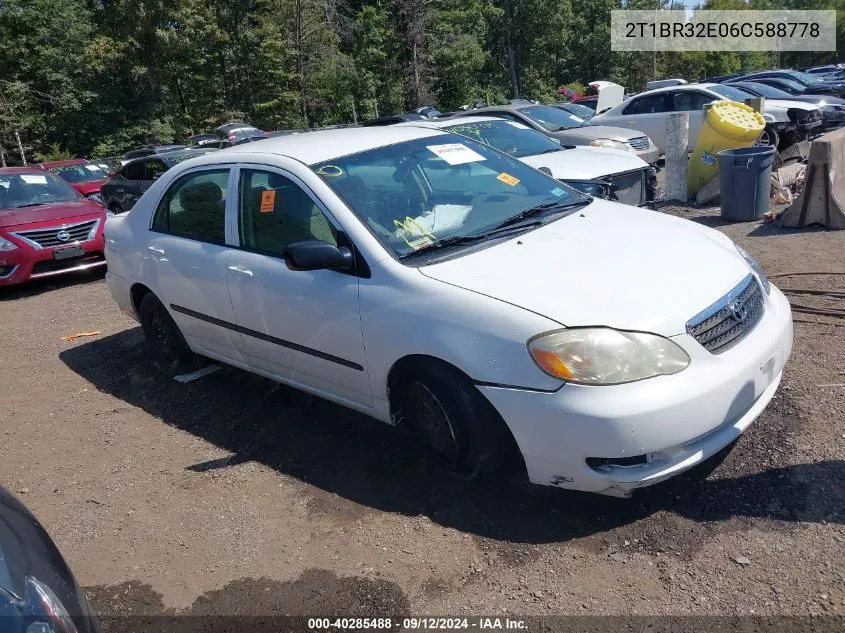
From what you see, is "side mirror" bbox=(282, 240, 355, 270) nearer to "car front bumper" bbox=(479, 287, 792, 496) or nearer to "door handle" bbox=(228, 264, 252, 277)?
"door handle" bbox=(228, 264, 252, 277)

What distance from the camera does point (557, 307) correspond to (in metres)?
3.14

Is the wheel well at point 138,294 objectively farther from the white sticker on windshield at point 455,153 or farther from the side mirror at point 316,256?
the white sticker on windshield at point 455,153

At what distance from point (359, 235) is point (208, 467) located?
165 cm

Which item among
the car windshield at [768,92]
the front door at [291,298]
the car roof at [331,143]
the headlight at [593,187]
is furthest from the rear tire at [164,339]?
the car windshield at [768,92]

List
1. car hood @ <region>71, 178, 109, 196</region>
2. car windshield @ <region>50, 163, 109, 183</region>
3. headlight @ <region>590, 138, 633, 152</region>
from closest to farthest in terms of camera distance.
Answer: headlight @ <region>590, 138, 633, 152</region>
car hood @ <region>71, 178, 109, 196</region>
car windshield @ <region>50, 163, 109, 183</region>

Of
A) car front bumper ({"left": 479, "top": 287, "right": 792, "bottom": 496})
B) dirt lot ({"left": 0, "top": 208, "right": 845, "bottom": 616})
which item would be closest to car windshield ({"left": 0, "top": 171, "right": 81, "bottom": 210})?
dirt lot ({"left": 0, "top": 208, "right": 845, "bottom": 616})

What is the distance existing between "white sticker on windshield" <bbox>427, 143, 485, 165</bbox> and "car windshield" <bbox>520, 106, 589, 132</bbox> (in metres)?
8.63

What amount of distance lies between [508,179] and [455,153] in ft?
1.21

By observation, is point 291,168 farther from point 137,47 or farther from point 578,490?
point 137,47

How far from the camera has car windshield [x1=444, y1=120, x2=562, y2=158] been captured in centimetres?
905


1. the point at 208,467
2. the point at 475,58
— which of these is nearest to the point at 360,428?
the point at 208,467

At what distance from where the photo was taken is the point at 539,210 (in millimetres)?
4227

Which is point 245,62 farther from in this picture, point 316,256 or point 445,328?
point 445,328

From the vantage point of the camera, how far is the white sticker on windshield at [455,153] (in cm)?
447
